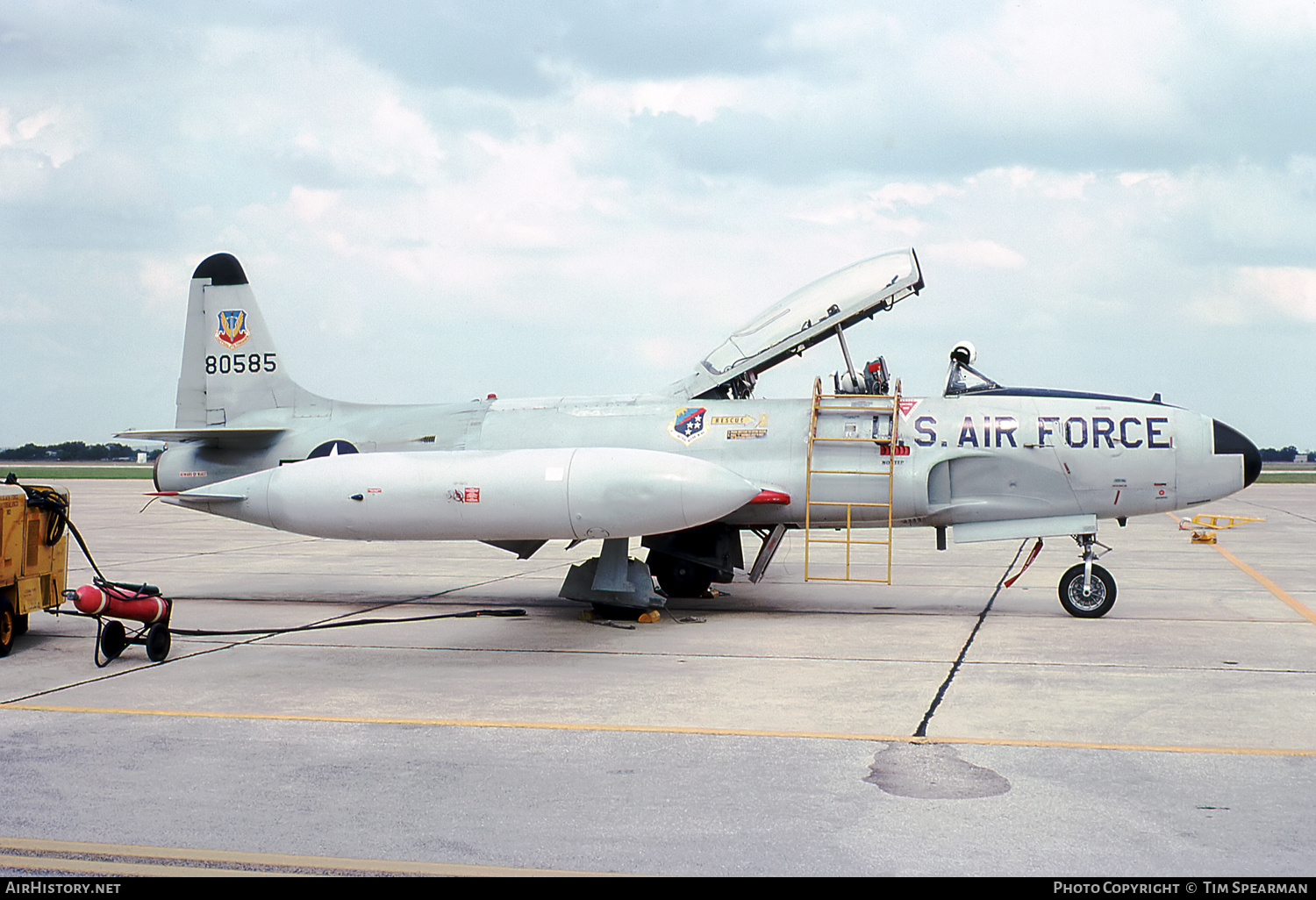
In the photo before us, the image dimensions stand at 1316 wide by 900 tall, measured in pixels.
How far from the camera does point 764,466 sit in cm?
1149

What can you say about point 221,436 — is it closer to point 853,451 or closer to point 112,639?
point 112,639

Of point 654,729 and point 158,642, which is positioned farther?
point 158,642

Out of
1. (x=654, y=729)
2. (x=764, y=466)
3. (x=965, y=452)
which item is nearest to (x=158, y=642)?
(x=654, y=729)

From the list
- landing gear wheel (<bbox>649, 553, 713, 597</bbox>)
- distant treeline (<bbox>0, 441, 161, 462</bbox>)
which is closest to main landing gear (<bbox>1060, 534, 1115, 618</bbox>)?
landing gear wheel (<bbox>649, 553, 713, 597</bbox>)

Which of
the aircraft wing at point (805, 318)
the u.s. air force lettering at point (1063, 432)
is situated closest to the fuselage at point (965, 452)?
the u.s. air force lettering at point (1063, 432)

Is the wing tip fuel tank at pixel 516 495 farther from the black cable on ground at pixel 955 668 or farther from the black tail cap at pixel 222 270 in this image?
the black tail cap at pixel 222 270

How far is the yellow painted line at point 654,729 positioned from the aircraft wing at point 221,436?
6.16 m

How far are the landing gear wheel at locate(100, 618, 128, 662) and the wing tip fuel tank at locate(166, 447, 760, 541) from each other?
1.86m

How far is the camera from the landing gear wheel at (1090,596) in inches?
438

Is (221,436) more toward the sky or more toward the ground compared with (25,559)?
more toward the sky

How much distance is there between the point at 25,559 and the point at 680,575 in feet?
21.9

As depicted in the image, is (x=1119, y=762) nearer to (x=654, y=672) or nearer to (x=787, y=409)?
(x=654, y=672)

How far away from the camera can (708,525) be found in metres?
12.2

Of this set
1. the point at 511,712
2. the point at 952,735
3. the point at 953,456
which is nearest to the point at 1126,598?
the point at 953,456
